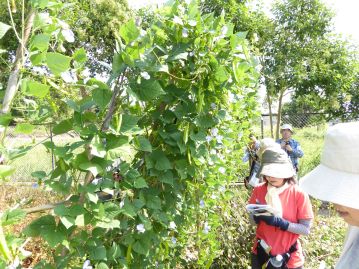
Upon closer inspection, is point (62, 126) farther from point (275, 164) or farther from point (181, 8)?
point (275, 164)

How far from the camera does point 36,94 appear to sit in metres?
0.98

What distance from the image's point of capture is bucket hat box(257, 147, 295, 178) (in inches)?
93.0

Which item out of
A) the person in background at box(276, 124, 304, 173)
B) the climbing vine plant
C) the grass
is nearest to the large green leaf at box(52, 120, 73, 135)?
the climbing vine plant

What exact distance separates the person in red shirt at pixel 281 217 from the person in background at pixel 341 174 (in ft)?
4.26

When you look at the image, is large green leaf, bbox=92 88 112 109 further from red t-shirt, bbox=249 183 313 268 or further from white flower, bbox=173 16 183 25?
red t-shirt, bbox=249 183 313 268

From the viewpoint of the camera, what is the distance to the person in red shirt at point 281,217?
2.35 m

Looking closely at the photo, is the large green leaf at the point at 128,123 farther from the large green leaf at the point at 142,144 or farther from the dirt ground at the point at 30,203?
the dirt ground at the point at 30,203

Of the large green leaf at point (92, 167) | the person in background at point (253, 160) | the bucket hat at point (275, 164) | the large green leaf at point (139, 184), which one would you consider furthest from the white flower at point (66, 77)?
the person in background at point (253, 160)

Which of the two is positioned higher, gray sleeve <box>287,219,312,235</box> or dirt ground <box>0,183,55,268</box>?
gray sleeve <box>287,219,312,235</box>

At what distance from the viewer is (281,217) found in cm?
236

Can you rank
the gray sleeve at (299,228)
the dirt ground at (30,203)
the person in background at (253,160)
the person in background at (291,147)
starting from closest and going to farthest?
the gray sleeve at (299,228)
the dirt ground at (30,203)
the person in background at (253,160)
the person in background at (291,147)

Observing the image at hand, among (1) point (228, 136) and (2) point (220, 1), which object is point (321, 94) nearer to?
(2) point (220, 1)

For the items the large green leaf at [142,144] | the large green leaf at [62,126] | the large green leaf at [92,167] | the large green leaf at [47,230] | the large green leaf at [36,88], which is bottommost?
the large green leaf at [47,230]

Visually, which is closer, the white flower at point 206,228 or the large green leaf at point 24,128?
the large green leaf at point 24,128
